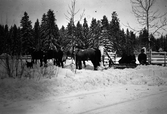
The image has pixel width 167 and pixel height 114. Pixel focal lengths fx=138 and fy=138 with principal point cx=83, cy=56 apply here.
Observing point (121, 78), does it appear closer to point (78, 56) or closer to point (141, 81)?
point (141, 81)

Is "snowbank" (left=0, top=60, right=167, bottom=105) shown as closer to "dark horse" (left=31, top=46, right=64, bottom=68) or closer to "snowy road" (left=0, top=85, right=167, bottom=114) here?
"snowy road" (left=0, top=85, right=167, bottom=114)

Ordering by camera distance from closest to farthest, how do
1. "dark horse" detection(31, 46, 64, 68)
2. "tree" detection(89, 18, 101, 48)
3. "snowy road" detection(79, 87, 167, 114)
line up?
"snowy road" detection(79, 87, 167, 114)
"dark horse" detection(31, 46, 64, 68)
"tree" detection(89, 18, 101, 48)

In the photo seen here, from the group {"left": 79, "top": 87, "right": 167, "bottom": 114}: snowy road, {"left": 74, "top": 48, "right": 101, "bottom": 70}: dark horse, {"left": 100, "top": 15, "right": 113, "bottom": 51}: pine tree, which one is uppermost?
{"left": 100, "top": 15, "right": 113, "bottom": 51}: pine tree

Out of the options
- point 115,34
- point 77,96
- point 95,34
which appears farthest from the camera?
point 95,34

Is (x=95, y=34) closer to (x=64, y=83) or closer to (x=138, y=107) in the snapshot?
(x=64, y=83)

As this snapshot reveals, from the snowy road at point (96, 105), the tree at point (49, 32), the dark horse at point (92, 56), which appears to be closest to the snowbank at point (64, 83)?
the snowy road at point (96, 105)

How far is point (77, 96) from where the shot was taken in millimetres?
5094

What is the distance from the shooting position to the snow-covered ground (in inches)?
152

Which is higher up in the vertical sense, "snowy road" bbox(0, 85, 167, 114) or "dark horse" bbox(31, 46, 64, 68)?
"dark horse" bbox(31, 46, 64, 68)

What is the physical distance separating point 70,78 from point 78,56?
6133 millimetres

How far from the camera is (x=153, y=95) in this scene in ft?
16.9

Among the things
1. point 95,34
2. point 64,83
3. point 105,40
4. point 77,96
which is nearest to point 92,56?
point 64,83

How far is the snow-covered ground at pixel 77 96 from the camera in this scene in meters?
3.86

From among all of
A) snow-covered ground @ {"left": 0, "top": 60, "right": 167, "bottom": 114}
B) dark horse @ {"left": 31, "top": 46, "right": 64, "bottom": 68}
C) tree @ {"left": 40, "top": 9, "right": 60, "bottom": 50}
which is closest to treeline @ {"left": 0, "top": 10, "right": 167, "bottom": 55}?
tree @ {"left": 40, "top": 9, "right": 60, "bottom": 50}
